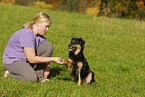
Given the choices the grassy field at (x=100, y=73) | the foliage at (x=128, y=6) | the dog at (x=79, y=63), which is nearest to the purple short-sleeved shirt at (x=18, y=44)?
the grassy field at (x=100, y=73)

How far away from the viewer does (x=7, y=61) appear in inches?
162

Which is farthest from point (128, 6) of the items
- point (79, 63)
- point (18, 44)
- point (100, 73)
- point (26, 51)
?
point (26, 51)

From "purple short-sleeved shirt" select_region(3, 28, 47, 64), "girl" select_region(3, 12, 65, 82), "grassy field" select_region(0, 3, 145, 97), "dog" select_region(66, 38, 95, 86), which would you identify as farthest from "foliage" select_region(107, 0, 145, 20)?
"purple short-sleeved shirt" select_region(3, 28, 47, 64)

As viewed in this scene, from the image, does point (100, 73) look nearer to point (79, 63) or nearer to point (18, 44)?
point (79, 63)

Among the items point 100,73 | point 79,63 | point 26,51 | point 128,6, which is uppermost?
point 128,6

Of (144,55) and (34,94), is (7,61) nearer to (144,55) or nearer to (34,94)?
(34,94)

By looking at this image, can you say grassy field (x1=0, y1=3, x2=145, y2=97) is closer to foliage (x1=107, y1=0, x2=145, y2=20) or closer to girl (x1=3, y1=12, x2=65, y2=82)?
girl (x1=3, y1=12, x2=65, y2=82)

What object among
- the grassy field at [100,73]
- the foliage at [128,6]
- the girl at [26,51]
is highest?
the foliage at [128,6]

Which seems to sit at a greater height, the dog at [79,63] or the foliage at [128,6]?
the foliage at [128,6]

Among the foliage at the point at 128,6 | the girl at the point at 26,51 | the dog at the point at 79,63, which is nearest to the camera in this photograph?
the girl at the point at 26,51

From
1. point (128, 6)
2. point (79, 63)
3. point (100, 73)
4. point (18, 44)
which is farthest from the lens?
point (128, 6)

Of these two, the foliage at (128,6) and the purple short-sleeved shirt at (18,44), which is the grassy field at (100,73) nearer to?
the purple short-sleeved shirt at (18,44)

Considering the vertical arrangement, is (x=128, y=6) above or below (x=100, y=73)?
above

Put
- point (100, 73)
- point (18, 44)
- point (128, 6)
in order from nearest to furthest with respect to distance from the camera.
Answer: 1. point (18, 44)
2. point (100, 73)
3. point (128, 6)
